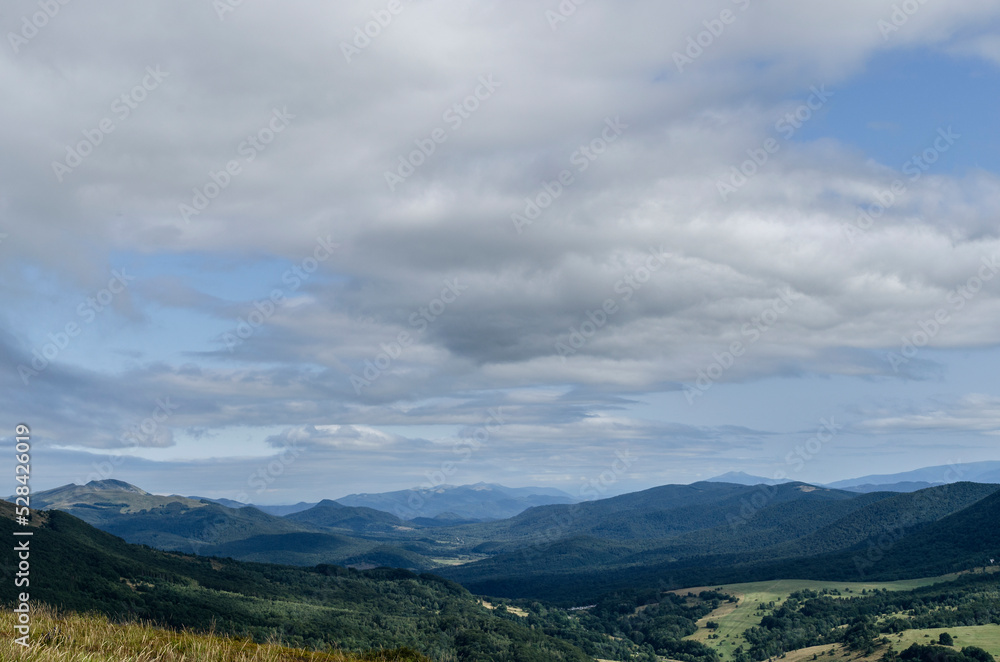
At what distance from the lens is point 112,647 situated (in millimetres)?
23062

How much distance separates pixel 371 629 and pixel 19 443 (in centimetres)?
17879

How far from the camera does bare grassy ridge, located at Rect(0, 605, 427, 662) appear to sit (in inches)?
746

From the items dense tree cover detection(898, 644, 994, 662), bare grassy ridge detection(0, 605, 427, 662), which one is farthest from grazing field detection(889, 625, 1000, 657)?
bare grassy ridge detection(0, 605, 427, 662)

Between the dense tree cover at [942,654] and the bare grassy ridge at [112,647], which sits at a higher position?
the bare grassy ridge at [112,647]

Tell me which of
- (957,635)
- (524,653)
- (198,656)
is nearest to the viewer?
(198,656)

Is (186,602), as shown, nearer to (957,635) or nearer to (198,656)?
(198,656)

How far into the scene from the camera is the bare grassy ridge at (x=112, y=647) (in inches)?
Result: 746

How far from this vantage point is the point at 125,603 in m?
180

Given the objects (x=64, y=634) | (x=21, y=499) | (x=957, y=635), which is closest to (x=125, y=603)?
(x=21, y=499)

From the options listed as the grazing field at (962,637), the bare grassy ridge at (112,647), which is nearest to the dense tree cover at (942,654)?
the grazing field at (962,637)

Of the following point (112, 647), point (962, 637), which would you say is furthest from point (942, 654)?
point (112, 647)

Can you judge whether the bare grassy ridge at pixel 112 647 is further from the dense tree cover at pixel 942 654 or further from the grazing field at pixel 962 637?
the grazing field at pixel 962 637

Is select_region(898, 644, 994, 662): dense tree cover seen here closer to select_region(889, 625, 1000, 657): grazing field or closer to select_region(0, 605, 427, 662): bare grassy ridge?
select_region(889, 625, 1000, 657): grazing field

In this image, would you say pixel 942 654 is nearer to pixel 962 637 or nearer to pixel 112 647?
pixel 962 637
